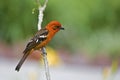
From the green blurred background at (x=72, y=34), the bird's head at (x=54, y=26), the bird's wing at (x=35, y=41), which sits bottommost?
the bird's wing at (x=35, y=41)

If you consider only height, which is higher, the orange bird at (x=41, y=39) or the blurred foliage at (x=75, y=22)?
the blurred foliage at (x=75, y=22)

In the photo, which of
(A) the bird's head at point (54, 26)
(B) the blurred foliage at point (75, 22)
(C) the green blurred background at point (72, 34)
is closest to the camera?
(A) the bird's head at point (54, 26)

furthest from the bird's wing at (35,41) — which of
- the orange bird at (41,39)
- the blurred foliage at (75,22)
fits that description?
the blurred foliage at (75,22)

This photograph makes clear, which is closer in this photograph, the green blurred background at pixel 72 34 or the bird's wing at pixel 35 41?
the bird's wing at pixel 35 41

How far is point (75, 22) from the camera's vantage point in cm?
1062

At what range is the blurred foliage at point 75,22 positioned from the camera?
10367 mm

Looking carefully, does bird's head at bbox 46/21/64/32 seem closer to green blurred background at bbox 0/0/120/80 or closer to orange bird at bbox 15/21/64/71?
orange bird at bbox 15/21/64/71

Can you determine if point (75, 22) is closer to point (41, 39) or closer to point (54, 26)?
point (41, 39)

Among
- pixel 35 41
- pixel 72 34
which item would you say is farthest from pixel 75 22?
pixel 35 41

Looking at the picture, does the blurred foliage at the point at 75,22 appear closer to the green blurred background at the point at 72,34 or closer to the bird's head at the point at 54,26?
the green blurred background at the point at 72,34

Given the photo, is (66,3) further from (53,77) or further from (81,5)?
(53,77)

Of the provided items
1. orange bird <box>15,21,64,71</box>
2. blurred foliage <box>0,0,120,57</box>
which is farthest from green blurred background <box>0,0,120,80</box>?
orange bird <box>15,21,64,71</box>

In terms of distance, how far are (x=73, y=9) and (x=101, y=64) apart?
49.9 inches

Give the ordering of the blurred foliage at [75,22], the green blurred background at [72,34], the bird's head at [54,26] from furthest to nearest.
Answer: the blurred foliage at [75,22]
the green blurred background at [72,34]
the bird's head at [54,26]
